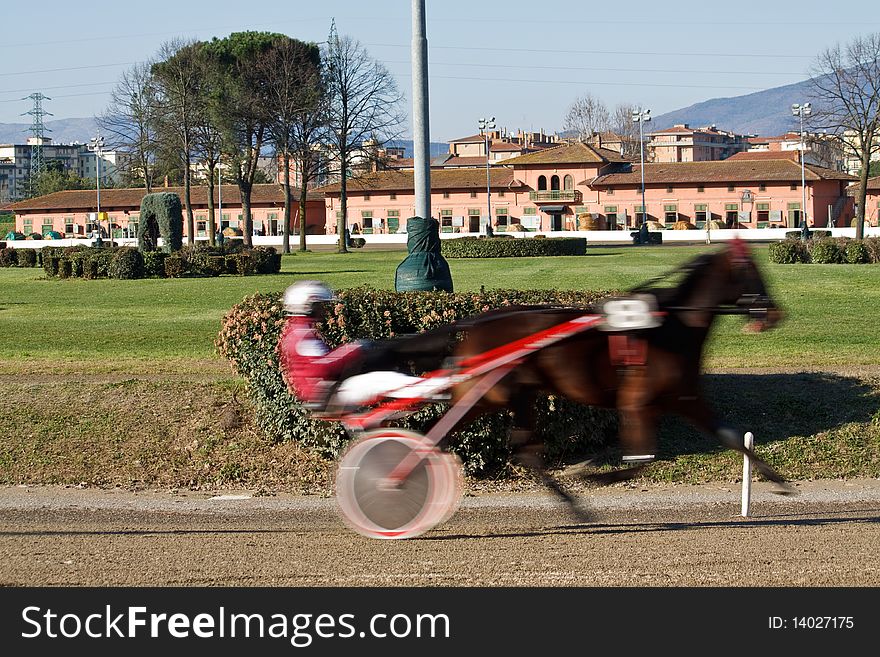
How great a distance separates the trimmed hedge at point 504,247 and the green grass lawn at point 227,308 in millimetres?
4530

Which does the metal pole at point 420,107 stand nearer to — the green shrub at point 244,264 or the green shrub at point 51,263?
the green shrub at point 244,264

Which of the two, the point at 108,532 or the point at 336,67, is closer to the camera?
the point at 108,532

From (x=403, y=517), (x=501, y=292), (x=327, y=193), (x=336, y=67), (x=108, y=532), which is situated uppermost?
(x=336, y=67)

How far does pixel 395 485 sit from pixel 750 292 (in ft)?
7.82

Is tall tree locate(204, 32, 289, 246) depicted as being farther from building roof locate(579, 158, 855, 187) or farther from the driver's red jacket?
the driver's red jacket

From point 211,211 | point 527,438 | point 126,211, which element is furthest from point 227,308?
point 126,211

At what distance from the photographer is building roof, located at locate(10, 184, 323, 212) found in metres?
96.9

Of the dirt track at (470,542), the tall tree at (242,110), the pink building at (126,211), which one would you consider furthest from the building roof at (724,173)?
the dirt track at (470,542)

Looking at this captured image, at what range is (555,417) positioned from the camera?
11062mm

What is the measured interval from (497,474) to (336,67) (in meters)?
64.4

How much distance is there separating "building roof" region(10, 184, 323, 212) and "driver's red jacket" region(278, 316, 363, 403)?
296ft

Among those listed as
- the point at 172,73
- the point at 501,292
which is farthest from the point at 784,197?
the point at 501,292
